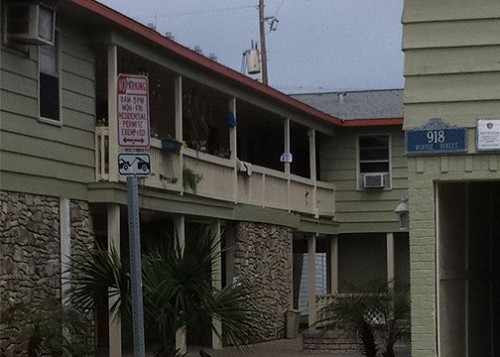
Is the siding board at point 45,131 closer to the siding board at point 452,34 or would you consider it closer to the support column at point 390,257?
the siding board at point 452,34

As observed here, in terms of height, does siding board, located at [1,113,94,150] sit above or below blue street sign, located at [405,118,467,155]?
above

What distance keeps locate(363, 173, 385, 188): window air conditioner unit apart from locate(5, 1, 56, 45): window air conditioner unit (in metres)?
16.0

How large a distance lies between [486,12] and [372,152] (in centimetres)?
1812

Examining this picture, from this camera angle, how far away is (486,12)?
1228 centimetres

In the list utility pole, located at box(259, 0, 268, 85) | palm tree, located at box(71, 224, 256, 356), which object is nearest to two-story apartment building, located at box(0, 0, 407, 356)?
palm tree, located at box(71, 224, 256, 356)

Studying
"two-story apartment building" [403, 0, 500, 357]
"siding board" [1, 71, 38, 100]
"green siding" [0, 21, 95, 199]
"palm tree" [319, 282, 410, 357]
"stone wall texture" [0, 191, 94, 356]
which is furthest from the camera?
"palm tree" [319, 282, 410, 357]

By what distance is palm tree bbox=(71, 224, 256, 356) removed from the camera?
12352 millimetres

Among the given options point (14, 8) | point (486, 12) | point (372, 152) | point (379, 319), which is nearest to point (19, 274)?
point (14, 8)

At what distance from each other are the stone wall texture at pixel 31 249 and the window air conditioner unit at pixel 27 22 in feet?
7.09

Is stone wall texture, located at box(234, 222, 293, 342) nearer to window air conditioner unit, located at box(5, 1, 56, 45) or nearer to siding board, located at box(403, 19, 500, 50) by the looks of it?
window air conditioner unit, located at box(5, 1, 56, 45)

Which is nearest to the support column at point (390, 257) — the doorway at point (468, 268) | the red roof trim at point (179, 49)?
the red roof trim at point (179, 49)

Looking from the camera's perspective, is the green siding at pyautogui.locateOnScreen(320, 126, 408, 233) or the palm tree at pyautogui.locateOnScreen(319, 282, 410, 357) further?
the green siding at pyautogui.locateOnScreen(320, 126, 408, 233)

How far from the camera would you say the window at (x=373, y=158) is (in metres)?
30.0

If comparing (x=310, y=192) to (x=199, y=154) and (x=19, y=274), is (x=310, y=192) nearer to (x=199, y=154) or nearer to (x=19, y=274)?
(x=199, y=154)
